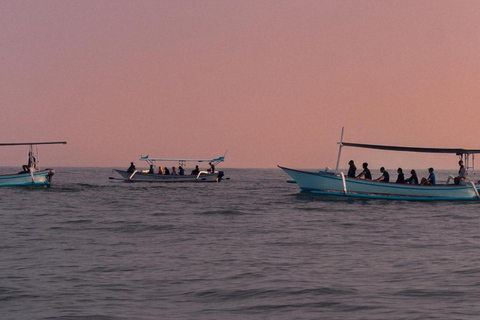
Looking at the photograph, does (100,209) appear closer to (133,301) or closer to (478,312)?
(133,301)

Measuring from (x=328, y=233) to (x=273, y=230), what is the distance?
2.06m

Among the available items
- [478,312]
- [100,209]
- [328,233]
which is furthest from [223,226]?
[478,312]

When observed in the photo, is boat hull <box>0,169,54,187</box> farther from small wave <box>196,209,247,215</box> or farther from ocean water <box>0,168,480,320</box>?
ocean water <box>0,168,480,320</box>

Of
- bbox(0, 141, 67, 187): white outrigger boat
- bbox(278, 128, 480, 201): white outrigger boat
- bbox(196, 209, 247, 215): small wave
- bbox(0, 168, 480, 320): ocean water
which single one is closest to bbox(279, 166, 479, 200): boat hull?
bbox(278, 128, 480, 201): white outrigger boat

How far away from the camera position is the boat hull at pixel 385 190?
38.5m

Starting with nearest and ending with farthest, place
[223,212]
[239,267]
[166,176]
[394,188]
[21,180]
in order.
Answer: [239,267] → [223,212] → [394,188] → [21,180] → [166,176]

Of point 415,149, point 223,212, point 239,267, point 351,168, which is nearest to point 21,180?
point 223,212

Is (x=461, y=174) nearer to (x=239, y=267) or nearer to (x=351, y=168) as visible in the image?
(x=351, y=168)

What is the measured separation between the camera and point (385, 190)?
38656mm

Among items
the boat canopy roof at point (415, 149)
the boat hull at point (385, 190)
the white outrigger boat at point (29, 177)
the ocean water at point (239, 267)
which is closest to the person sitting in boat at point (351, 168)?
the boat hull at point (385, 190)

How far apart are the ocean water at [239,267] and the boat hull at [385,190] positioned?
358 inches

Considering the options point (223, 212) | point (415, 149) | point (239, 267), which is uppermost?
point (415, 149)

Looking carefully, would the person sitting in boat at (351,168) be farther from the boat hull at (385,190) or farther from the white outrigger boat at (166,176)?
the white outrigger boat at (166,176)

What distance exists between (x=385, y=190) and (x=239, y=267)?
25.2 metres
